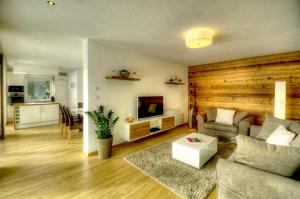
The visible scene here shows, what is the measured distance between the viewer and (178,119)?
571cm

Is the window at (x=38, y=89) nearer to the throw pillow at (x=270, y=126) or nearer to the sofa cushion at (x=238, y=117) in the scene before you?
the sofa cushion at (x=238, y=117)

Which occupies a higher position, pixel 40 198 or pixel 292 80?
pixel 292 80

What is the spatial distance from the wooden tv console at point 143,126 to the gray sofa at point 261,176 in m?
2.42

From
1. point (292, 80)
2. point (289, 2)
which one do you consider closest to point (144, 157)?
point (289, 2)

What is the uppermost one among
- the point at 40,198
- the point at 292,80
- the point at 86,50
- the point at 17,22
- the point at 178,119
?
the point at 17,22

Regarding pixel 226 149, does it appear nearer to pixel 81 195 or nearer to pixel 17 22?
pixel 81 195

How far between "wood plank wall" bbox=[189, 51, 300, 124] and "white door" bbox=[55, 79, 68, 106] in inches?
251

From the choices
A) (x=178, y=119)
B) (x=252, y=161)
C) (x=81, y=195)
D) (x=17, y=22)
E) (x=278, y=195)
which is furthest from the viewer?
(x=178, y=119)

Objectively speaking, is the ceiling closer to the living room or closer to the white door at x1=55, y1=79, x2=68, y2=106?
the living room

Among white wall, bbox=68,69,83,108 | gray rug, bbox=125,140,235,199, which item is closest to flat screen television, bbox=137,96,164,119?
gray rug, bbox=125,140,235,199

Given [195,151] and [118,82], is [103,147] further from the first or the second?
[195,151]

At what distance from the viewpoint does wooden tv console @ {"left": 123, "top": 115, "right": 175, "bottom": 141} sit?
362 cm

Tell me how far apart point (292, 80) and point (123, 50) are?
182 inches

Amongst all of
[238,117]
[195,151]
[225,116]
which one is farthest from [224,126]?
[195,151]
